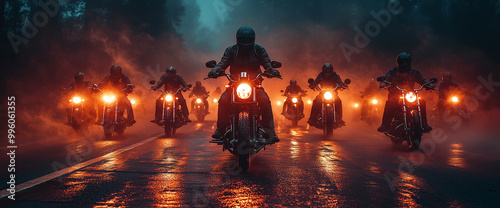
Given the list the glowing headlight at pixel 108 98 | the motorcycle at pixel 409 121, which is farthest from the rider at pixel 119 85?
the motorcycle at pixel 409 121

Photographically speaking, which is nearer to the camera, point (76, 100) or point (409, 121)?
point (409, 121)

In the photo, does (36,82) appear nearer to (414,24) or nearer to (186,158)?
(186,158)

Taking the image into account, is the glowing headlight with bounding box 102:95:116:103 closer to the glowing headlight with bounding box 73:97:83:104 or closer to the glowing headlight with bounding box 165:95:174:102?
the glowing headlight with bounding box 165:95:174:102

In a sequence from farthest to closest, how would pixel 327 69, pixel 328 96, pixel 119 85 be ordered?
pixel 327 69 → pixel 119 85 → pixel 328 96

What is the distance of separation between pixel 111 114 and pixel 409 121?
25.5 ft

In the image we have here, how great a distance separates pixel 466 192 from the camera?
4008mm

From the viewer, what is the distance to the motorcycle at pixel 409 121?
7551 mm

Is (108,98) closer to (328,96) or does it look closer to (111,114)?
(111,114)

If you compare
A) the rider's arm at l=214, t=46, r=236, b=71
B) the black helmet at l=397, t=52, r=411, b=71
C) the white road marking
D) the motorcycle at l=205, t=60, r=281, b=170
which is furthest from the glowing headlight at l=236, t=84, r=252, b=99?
the black helmet at l=397, t=52, r=411, b=71

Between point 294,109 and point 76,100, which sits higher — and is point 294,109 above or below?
below

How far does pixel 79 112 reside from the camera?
11.7m

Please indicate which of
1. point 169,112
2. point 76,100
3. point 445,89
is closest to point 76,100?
point 76,100
